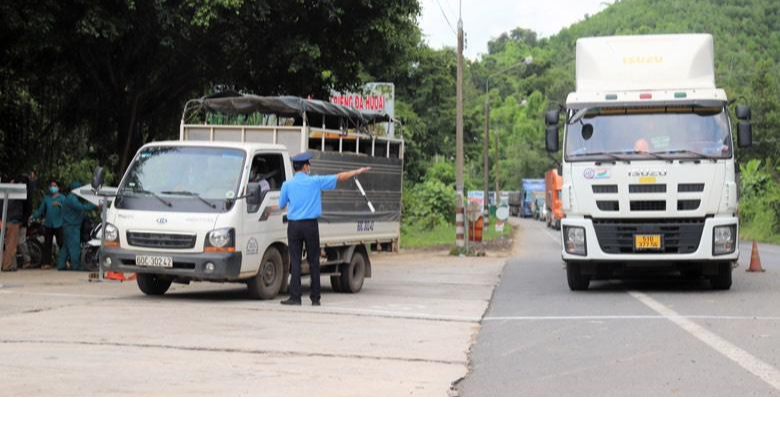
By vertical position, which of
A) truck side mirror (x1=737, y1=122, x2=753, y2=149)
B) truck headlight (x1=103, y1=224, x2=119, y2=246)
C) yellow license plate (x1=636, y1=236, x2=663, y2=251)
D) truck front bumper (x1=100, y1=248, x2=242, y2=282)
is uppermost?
truck side mirror (x1=737, y1=122, x2=753, y2=149)

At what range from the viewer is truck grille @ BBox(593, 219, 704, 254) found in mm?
16641

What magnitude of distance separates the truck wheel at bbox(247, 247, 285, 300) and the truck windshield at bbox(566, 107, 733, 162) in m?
4.63

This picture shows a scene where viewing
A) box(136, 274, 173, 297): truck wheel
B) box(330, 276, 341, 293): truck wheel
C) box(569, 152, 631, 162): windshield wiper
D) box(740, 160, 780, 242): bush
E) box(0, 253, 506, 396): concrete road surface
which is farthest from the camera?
box(740, 160, 780, 242): bush

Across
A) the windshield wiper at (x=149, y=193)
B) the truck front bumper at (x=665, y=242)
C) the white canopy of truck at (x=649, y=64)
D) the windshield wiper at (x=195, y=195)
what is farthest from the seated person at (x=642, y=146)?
the windshield wiper at (x=149, y=193)

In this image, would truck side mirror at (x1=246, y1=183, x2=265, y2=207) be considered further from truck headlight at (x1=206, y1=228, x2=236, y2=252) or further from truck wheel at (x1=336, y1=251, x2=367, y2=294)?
truck wheel at (x1=336, y1=251, x2=367, y2=294)

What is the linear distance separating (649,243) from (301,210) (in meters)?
5.38

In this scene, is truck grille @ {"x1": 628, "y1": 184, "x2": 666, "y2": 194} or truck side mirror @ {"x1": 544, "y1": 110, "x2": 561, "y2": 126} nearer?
truck grille @ {"x1": 628, "y1": 184, "x2": 666, "y2": 194}

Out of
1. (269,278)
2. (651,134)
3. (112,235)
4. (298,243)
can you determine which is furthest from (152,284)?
(651,134)

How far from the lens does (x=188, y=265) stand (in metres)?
14.6

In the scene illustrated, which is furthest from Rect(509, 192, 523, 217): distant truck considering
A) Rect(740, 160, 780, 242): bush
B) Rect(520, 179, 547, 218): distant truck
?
Rect(740, 160, 780, 242): bush

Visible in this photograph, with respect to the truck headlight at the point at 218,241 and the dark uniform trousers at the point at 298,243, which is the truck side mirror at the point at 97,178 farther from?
the dark uniform trousers at the point at 298,243
